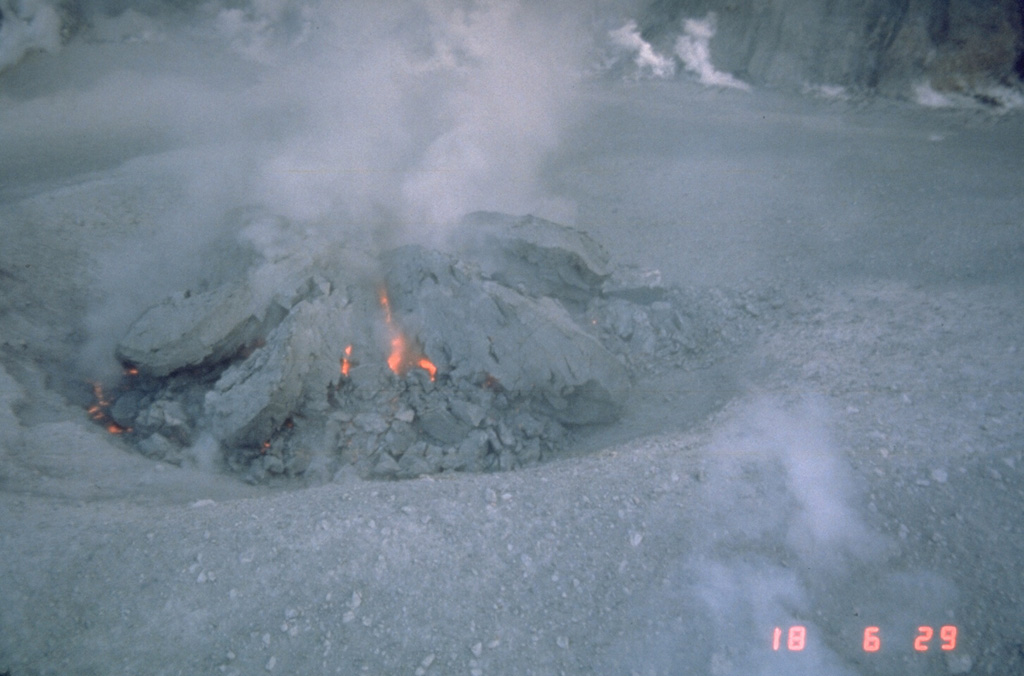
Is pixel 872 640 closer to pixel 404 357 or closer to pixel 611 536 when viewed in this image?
pixel 611 536

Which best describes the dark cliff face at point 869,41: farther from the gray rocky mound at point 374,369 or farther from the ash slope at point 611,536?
the gray rocky mound at point 374,369

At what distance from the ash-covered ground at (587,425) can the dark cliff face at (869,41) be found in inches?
24.6

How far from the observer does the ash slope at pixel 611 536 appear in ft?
11.7

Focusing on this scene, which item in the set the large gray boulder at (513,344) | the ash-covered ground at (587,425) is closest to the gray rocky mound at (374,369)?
the large gray boulder at (513,344)

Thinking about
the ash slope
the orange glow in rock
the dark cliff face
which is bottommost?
the orange glow in rock

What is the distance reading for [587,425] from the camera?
19.4ft

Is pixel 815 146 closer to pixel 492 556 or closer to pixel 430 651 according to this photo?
pixel 492 556

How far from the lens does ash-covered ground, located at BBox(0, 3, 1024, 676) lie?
3623 millimetres

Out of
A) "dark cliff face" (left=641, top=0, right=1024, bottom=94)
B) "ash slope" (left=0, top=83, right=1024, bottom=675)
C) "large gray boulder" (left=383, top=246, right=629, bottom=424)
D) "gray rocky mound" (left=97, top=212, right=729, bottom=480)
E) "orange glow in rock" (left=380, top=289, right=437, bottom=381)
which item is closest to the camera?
"ash slope" (left=0, top=83, right=1024, bottom=675)

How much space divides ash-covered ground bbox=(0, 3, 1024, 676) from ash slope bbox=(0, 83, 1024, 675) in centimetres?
2

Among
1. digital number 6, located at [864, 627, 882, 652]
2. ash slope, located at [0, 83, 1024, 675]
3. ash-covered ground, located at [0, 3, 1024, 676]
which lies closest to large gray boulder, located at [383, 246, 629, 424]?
ash-covered ground, located at [0, 3, 1024, 676]

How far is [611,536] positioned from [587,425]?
6.19ft

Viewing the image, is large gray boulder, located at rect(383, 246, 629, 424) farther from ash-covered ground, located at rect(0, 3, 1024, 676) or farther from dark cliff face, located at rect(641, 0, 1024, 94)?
dark cliff face, located at rect(641, 0, 1024, 94)

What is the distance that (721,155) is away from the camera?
9859 mm
